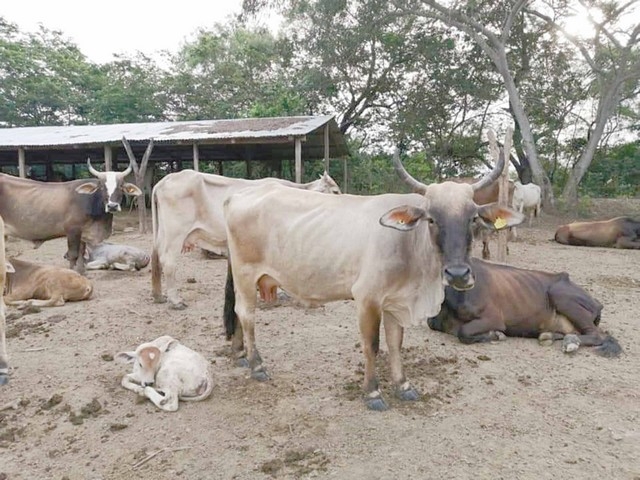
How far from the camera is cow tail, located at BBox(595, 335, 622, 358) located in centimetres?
471

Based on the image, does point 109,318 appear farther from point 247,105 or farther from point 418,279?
point 247,105

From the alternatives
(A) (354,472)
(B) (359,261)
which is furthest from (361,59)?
(A) (354,472)

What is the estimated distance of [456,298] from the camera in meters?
5.17

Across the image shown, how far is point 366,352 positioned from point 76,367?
2751mm

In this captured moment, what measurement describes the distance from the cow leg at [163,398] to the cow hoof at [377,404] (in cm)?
147

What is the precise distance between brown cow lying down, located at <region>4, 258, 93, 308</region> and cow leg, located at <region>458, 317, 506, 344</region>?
5005 millimetres

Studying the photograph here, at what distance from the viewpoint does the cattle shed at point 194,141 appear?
524 inches

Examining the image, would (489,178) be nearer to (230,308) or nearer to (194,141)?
(230,308)

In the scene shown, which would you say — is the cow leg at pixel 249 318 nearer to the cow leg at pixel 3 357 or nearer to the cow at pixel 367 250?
the cow at pixel 367 250

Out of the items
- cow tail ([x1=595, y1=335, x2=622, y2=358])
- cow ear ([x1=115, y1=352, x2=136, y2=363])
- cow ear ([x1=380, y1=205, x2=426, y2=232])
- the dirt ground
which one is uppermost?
cow ear ([x1=380, y1=205, x2=426, y2=232])

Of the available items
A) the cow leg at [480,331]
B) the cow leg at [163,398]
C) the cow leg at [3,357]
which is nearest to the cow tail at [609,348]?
the cow leg at [480,331]

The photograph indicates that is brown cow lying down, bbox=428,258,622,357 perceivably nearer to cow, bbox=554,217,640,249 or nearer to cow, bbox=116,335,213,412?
cow, bbox=116,335,213,412

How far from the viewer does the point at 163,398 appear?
3672 mm

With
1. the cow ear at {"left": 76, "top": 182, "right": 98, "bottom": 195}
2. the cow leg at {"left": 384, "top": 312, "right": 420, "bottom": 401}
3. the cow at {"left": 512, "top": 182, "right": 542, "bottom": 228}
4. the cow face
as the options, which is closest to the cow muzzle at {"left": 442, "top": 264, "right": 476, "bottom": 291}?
the cow leg at {"left": 384, "top": 312, "right": 420, "bottom": 401}
